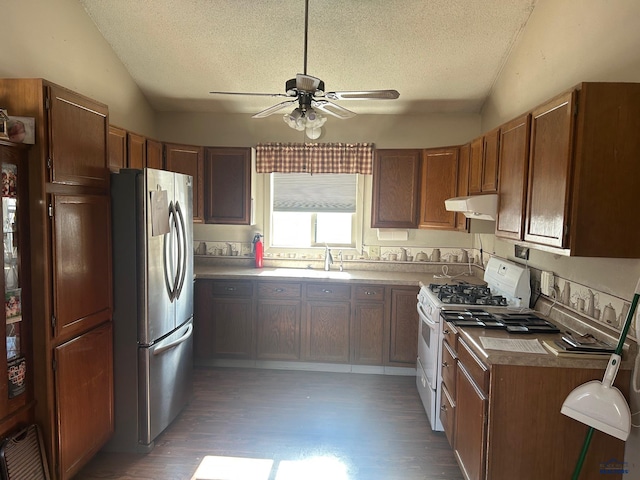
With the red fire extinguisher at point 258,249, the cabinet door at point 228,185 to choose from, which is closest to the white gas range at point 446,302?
the red fire extinguisher at point 258,249

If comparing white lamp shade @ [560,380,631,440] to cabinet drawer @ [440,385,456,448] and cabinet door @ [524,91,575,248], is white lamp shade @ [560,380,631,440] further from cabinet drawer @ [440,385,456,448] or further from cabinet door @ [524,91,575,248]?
cabinet drawer @ [440,385,456,448]

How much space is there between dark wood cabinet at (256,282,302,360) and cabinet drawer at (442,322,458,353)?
1.52m

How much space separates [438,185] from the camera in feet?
12.5

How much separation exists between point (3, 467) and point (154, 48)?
306 centimetres

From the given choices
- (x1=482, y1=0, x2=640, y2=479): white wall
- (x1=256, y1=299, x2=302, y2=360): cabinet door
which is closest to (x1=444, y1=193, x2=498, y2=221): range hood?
(x1=482, y1=0, x2=640, y2=479): white wall

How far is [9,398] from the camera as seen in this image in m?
1.86

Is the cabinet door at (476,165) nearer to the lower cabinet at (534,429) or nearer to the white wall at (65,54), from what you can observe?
the lower cabinet at (534,429)

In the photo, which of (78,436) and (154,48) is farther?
(154,48)

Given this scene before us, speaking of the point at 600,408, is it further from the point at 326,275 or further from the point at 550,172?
the point at 326,275

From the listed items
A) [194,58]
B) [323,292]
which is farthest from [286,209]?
[194,58]

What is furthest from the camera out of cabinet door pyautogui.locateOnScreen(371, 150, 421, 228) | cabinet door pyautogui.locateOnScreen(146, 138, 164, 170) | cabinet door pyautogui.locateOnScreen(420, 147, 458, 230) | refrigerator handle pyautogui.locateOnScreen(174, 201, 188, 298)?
cabinet door pyautogui.locateOnScreen(371, 150, 421, 228)

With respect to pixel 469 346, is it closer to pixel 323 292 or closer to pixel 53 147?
pixel 323 292

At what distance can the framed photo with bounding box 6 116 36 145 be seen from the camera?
1787 mm

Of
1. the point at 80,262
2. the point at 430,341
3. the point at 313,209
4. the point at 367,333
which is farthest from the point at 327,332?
the point at 80,262
